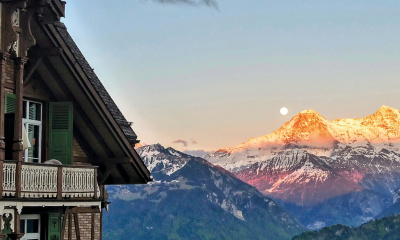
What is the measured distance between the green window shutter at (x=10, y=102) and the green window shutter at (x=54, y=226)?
14.7 ft

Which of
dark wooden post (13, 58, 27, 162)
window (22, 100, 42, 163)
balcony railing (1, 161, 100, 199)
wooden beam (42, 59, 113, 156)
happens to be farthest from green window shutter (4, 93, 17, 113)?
wooden beam (42, 59, 113, 156)

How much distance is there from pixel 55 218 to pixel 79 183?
8.25 ft

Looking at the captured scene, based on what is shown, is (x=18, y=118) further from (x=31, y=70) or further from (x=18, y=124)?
(x=31, y=70)

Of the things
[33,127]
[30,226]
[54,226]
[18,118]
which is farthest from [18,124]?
[54,226]

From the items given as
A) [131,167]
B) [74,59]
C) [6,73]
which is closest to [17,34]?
[6,73]

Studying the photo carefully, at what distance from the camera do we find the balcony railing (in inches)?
935

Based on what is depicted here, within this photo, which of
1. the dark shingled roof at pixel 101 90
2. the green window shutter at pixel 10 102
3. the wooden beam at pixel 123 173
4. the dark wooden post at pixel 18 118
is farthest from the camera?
the wooden beam at pixel 123 173

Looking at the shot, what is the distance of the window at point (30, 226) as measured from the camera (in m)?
27.1

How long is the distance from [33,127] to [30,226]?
143 inches

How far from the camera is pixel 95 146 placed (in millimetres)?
31203

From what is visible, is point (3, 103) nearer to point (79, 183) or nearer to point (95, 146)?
point (79, 183)

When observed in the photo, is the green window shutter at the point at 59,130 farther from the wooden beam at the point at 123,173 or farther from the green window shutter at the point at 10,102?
the green window shutter at the point at 10,102

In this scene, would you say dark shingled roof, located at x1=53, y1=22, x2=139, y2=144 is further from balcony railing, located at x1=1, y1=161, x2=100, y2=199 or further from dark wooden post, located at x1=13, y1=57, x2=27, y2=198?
dark wooden post, located at x1=13, y1=57, x2=27, y2=198

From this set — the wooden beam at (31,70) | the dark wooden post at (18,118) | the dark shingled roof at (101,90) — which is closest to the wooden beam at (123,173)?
the dark shingled roof at (101,90)
